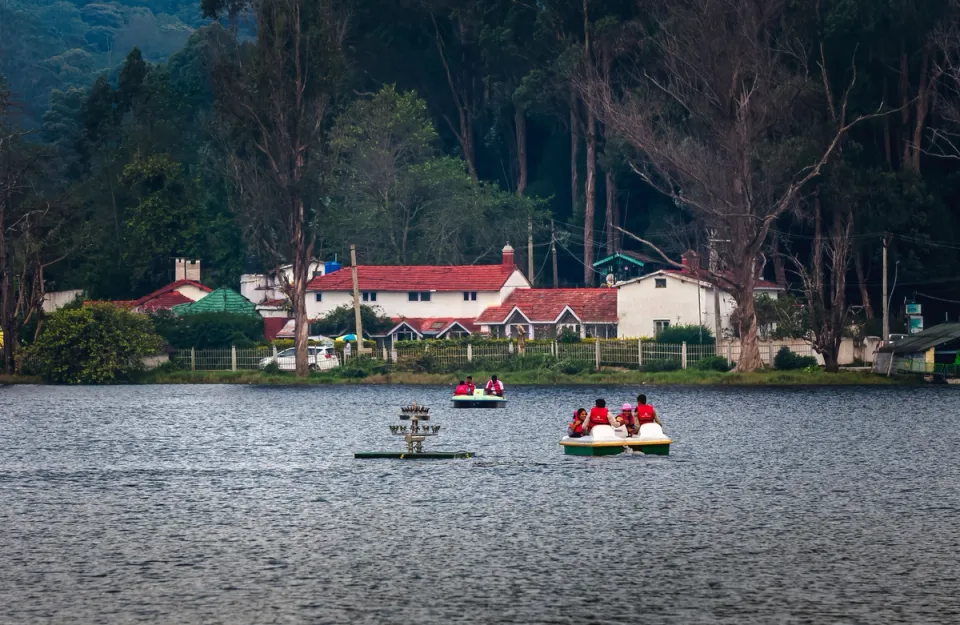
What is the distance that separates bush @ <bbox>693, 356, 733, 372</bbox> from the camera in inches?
3625

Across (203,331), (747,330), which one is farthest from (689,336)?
(203,331)

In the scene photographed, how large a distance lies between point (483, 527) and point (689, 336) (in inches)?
2546

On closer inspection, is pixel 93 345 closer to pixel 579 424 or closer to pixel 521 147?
pixel 521 147

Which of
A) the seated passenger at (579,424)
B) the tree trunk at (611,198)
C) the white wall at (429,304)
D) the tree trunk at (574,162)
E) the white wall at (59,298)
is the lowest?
the seated passenger at (579,424)

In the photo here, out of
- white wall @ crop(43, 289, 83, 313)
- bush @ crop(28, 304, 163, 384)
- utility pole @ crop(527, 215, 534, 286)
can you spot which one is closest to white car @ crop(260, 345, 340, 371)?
bush @ crop(28, 304, 163, 384)

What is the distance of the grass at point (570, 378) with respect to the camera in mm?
88750

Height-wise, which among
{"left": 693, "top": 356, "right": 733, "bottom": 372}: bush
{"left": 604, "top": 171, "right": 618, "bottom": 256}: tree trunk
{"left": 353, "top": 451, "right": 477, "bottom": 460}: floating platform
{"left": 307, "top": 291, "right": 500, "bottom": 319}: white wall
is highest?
{"left": 604, "top": 171, "right": 618, "bottom": 256}: tree trunk

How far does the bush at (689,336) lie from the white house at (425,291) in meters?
20.2

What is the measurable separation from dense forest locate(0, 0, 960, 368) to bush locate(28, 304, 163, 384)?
13.9 feet

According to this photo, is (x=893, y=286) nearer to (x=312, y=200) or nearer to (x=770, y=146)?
(x=770, y=146)

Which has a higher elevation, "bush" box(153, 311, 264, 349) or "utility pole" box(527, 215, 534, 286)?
"utility pole" box(527, 215, 534, 286)

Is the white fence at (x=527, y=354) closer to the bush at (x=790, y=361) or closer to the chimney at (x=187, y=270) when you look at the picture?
the bush at (x=790, y=361)

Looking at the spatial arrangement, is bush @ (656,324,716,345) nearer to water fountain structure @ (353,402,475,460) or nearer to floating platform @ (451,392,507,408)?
floating platform @ (451,392,507,408)

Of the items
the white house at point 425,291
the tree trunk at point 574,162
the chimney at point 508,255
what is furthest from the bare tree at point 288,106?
the tree trunk at point 574,162
